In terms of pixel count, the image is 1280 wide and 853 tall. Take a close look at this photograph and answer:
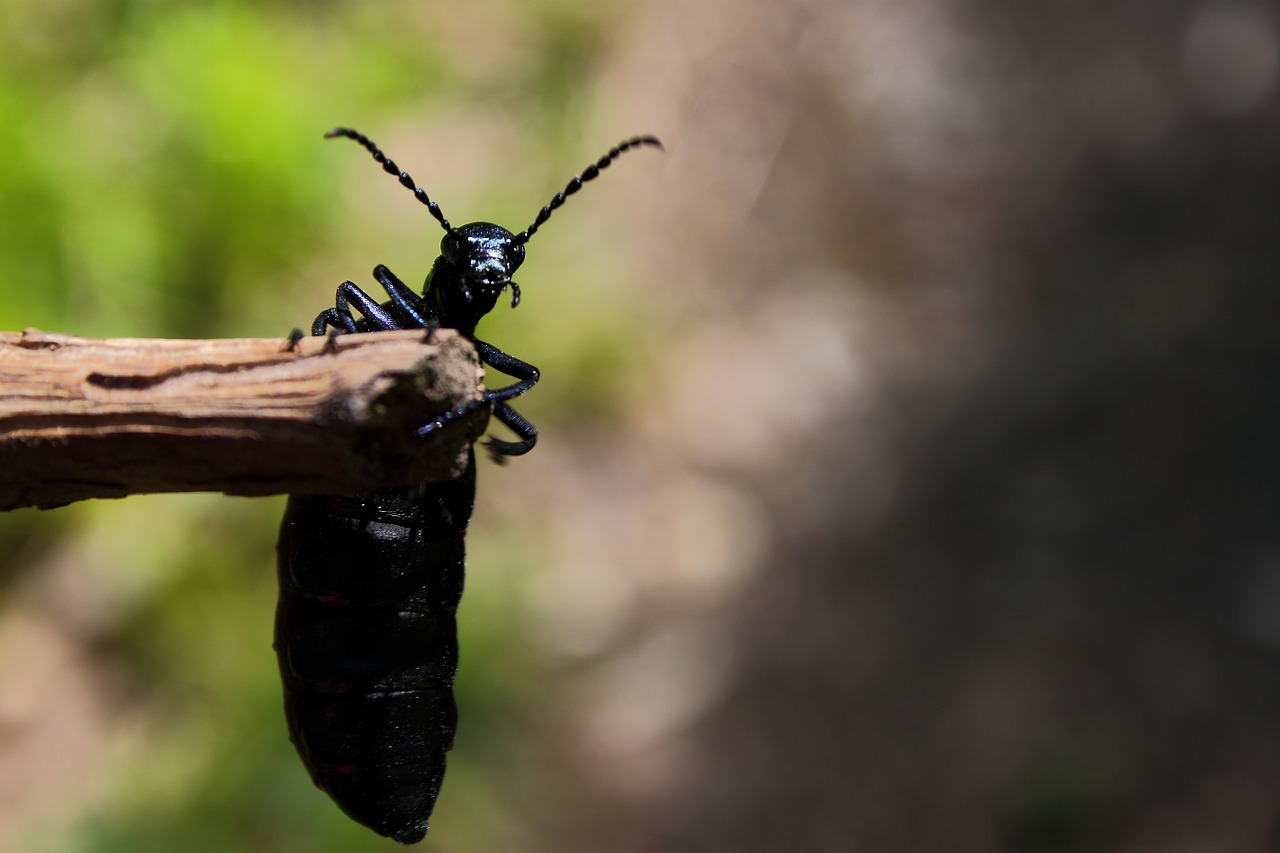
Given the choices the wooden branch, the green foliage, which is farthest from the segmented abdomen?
the green foliage

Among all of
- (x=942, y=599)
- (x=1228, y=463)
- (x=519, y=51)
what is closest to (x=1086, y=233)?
(x=1228, y=463)

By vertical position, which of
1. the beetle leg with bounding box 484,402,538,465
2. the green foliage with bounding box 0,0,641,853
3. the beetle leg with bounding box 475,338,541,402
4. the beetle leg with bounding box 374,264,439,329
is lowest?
the green foliage with bounding box 0,0,641,853

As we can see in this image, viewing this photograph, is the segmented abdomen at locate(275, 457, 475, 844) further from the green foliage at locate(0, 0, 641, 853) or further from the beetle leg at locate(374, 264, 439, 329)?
the green foliage at locate(0, 0, 641, 853)

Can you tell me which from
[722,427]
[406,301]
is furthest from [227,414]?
[722,427]

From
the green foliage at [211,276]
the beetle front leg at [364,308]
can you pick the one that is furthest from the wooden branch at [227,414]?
the green foliage at [211,276]

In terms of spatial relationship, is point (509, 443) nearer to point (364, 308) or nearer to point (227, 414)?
point (364, 308)

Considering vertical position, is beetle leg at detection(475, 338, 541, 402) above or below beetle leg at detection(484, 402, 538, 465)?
above
